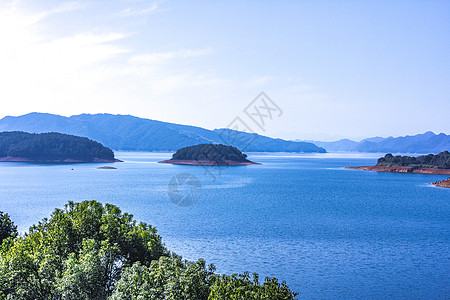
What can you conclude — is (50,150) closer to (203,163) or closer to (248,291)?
(203,163)

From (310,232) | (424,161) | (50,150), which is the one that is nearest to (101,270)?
(310,232)

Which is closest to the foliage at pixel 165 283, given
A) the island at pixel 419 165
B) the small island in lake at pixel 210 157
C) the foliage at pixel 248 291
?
the foliage at pixel 248 291

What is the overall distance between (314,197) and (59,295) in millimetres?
55099

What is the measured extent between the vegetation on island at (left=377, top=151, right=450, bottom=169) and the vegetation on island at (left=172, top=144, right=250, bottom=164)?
2402 inches

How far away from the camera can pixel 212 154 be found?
6452 inches

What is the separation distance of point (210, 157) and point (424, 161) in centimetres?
8142

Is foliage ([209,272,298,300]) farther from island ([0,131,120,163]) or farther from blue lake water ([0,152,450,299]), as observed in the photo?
island ([0,131,120,163])

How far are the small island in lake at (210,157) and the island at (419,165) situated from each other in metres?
55.2

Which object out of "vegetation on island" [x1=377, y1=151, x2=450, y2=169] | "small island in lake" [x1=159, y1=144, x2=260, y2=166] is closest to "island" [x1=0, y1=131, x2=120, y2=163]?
"small island in lake" [x1=159, y1=144, x2=260, y2=166]

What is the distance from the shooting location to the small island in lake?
164 metres

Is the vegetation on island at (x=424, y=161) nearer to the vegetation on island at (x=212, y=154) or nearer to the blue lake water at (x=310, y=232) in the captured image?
the blue lake water at (x=310, y=232)

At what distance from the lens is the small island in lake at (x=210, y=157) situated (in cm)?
16362

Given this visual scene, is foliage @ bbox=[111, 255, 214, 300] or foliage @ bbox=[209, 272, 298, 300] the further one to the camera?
foliage @ bbox=[111, 255, 214, 300]

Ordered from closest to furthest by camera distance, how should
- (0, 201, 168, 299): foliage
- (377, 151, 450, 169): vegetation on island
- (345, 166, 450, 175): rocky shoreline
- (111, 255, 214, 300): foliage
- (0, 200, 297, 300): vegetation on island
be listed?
1. (0, 200, 297, 300): vegetation on island
2. (111, 255, 214, 300): foliage
3. (0, 201, 168, 299): foliage
4. (345, 166, 450, 175): rocky shoreline
5. (377, 151, 450, 169): vegetation on island
